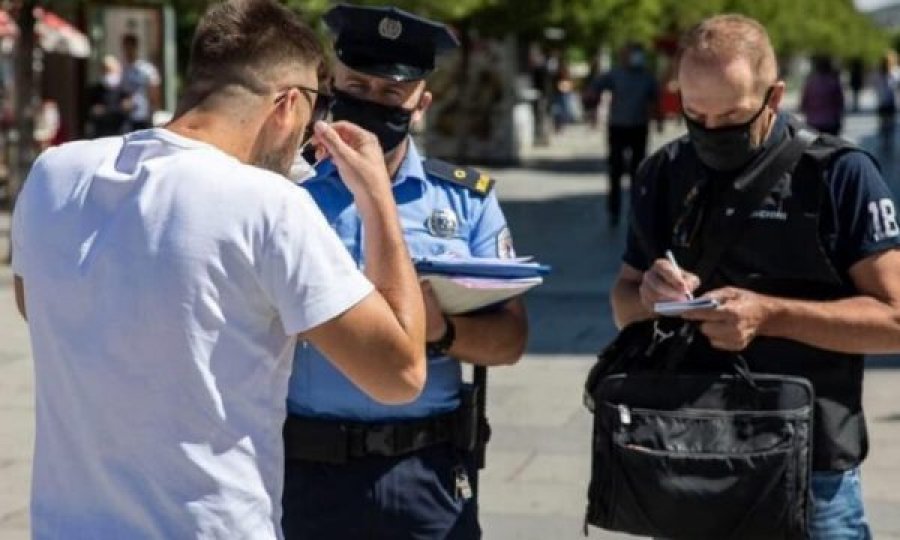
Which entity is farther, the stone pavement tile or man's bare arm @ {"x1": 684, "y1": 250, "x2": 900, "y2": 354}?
the stone pavement tile

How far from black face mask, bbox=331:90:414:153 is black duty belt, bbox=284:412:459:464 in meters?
0.54

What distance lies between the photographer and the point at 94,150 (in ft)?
9.33

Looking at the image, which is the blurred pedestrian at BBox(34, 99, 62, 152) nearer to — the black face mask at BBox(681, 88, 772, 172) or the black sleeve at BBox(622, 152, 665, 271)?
the black sleeve at BBox(622, 152, 665, 271)

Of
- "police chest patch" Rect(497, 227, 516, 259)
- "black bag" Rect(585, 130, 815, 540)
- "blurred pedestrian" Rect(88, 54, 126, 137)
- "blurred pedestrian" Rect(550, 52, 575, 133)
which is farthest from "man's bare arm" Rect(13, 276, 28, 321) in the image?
"blurred pedestrian" Rect(550, 52, 575, 133)

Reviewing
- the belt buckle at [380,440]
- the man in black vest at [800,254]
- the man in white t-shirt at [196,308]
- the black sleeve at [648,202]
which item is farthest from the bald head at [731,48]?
the man in white t-shirt at [196,308]

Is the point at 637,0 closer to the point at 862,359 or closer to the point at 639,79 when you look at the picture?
the point at 639,79

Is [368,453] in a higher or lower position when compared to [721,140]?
lower

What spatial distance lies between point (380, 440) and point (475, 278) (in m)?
0.39

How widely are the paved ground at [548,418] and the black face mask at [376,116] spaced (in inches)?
130

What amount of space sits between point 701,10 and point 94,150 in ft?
113

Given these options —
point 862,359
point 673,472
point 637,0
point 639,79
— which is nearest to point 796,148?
point 862,359

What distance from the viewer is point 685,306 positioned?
342 cm

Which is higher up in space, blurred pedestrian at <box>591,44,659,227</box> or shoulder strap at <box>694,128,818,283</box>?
shoulder strap at <box>694,128,818,283</box>

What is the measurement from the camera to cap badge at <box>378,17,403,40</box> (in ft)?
11.9
